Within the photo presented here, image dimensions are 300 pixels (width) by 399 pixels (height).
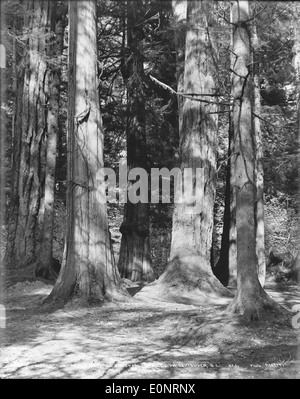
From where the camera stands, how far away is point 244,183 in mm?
7762

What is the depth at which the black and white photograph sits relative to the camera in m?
6.43

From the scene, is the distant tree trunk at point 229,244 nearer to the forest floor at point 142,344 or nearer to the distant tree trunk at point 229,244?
the distant tree trunk at point 229,244

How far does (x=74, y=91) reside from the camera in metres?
10.0

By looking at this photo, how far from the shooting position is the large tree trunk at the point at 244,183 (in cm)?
745

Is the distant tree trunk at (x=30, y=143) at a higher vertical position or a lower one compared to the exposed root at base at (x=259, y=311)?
higher

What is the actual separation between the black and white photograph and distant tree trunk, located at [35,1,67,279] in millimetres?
33

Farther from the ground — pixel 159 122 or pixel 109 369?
pixel 159 122

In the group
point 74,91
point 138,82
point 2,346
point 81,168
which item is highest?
point 138,82

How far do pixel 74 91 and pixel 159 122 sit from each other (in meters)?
8.81

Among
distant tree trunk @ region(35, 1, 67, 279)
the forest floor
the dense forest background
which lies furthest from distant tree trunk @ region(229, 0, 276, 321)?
distant tree trunk @ region(35, 1, 67, 279)

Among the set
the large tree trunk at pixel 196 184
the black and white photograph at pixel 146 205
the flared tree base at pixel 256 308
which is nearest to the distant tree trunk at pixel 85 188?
the black and white photograph at pixel 146 205
